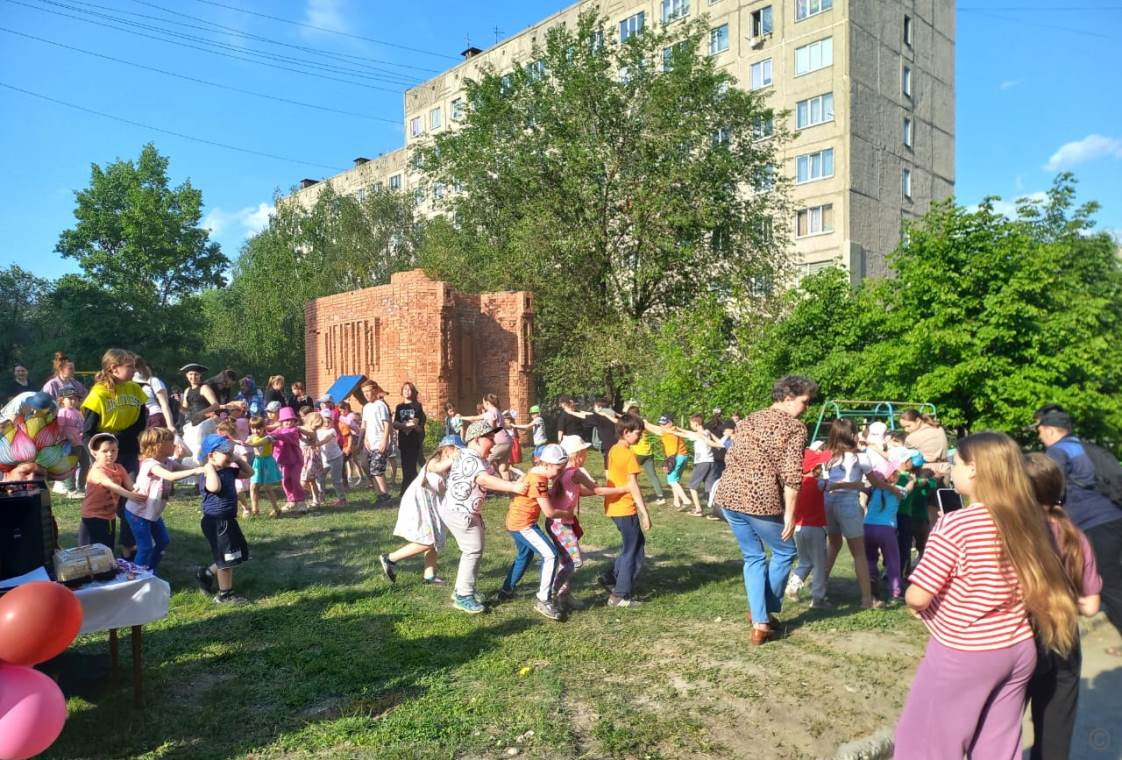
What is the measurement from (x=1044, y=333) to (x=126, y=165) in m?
45.8

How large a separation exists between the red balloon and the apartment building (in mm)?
31002

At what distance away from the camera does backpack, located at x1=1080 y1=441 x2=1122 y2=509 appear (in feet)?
16.1

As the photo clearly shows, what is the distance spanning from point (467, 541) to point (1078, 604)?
4454mm

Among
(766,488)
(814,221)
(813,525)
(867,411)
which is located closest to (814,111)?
(814,221)

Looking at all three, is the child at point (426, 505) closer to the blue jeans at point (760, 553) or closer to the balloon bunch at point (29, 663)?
the blue jeans at point (760, 553)

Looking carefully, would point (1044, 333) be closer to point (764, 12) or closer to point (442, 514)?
point (442, 514)

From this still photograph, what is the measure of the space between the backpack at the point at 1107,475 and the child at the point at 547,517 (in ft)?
12.3

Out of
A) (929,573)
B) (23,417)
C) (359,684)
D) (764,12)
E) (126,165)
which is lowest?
(359,684)

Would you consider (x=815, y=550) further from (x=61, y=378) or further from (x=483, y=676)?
(x=61, y=378)

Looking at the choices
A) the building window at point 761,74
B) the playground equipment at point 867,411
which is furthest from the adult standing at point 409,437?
the building window at point 761,74

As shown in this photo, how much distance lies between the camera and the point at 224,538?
6520mm

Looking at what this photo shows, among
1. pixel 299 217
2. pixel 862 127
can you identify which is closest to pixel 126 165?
pixel 299 217

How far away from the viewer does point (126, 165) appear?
43406mm

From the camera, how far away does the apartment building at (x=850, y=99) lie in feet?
107
